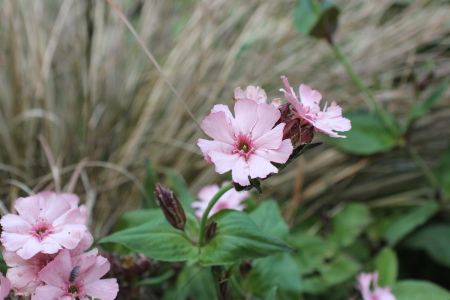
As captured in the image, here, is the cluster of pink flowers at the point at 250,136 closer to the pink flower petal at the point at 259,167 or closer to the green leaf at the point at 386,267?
the pink flower petal at the point at 259,167

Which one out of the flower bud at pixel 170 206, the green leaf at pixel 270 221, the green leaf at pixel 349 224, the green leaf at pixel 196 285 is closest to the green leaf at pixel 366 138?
the green leaf at pixel 349 224

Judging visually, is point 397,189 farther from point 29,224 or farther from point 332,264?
point 29,224

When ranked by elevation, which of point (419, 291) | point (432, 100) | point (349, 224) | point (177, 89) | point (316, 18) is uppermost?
point (177, 89)

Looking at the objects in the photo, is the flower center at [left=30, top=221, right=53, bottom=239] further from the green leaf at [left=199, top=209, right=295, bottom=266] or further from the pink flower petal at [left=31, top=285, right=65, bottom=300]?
the green leaf at [left=199, top=209, right=295, bottom=266]

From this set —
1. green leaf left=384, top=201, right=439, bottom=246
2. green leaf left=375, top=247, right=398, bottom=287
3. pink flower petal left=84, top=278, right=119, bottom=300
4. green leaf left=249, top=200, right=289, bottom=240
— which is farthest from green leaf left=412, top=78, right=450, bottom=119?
pink flower petal left=84, top=278, right=119, bottom=300

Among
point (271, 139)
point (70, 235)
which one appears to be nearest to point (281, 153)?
point (271, 139)

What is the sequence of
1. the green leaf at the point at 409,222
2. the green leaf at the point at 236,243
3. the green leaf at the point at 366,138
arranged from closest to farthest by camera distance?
the green leaf at the point at 236,243 < the green leaf at the point at 409,222 < the green leaf at the point at 366,138

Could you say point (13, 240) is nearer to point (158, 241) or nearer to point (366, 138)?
point (158, 241)
